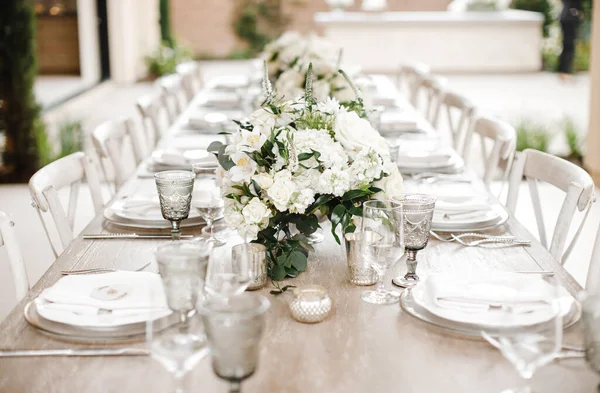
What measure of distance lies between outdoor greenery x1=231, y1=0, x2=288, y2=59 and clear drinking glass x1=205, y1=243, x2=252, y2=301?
40.7 ft

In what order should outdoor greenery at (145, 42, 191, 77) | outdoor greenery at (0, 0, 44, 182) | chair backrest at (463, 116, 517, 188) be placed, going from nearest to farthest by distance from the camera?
chair backrest at (463, 116, 517, 188) → outdoor greenery at (0, 0, 44, 182) → outdoor greenery at (145, 42, 191, 77)

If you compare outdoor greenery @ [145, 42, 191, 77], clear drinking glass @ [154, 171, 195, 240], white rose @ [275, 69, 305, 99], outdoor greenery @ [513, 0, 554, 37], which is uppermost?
outdoor greenery @ [513, 0, 554, 37]

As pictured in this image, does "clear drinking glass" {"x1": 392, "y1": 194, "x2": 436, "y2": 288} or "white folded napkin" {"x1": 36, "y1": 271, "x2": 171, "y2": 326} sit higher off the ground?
"clear drinking glass" {"x1": 392, "y1": 194, "x2": 436, "y2": 288}

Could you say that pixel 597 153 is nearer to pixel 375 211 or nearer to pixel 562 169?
pixel 562 169

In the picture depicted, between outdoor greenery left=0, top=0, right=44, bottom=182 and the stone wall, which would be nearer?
outdoor greenery left=0, top=0, right=44, bottom=182

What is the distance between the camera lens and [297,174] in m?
1.68

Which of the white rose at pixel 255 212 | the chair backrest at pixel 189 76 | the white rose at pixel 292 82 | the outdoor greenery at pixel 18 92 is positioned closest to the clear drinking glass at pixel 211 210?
the white rose at pixel 255 212

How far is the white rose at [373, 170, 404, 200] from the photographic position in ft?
5.76

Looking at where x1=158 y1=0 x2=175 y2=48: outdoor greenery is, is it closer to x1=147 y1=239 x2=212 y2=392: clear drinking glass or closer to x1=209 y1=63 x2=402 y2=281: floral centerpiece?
x1=209 y1=63 x2=402 y2=281: floral centerpiece

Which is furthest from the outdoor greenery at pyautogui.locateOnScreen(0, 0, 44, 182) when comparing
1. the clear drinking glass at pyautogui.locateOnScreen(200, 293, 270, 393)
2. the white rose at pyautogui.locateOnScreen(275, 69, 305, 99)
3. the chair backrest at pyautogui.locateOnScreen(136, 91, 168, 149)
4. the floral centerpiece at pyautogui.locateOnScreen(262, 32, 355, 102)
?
the clear drinking glass at pyautogui.locateOnScreen(200, 293, 270, 393)

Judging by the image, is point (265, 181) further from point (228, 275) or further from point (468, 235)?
point (468, 235)

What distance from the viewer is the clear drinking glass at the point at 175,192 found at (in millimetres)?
1843

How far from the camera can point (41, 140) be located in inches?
216

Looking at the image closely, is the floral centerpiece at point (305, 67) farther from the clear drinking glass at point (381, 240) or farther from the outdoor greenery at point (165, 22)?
the outdoor greenery at point (165, 22)
